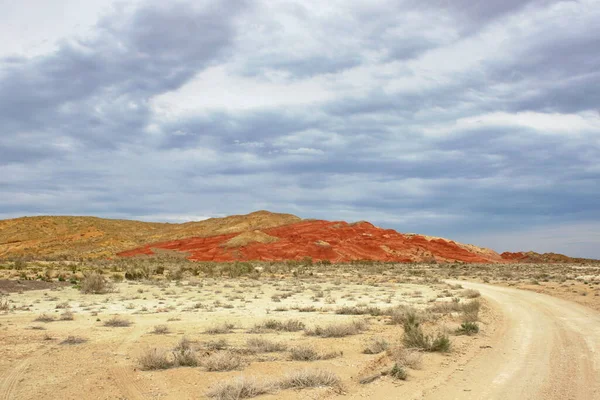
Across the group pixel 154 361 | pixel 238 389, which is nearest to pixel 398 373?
pixel 238 389

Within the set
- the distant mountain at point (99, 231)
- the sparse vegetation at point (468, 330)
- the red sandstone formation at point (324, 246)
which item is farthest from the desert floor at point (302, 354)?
the distant mountain at point (99, 231)

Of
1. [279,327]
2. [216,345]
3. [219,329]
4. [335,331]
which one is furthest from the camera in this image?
[279,327]

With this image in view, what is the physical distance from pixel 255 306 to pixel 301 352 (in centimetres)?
1242

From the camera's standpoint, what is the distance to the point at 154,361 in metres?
9.89

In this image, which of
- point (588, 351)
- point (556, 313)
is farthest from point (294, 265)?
point (588, 351)

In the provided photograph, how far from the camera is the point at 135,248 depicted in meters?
97.6

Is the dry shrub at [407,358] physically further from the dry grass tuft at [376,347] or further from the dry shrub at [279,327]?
the dry shrub at [279,327]

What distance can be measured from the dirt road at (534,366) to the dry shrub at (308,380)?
1.63m

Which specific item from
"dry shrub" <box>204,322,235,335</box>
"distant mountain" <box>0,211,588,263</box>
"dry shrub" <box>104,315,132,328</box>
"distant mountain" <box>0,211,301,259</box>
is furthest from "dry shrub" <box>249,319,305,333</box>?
"distant mountain" <box>0,211,301,259</box>

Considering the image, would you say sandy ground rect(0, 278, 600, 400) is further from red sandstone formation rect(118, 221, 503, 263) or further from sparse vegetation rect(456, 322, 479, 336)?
red sandstone formation rect(118, 221, 503, 263)

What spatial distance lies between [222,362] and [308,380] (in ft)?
6.92

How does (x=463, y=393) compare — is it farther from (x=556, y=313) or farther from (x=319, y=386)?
(x=556, y=313)

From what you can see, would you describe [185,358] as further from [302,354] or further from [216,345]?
[302,354]

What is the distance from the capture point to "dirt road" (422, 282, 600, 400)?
318 inches
